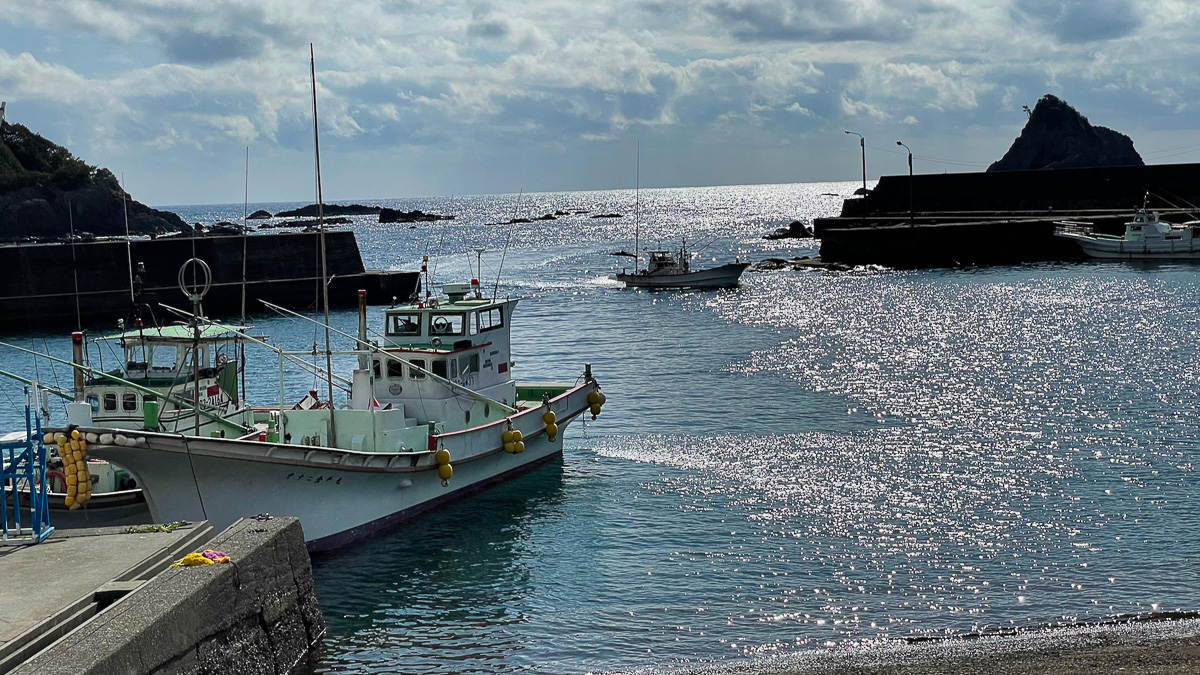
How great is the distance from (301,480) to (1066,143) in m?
164

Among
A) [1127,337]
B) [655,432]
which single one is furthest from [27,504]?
[1127,337]

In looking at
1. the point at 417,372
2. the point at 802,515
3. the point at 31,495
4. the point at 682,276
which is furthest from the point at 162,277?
the point at 31,495

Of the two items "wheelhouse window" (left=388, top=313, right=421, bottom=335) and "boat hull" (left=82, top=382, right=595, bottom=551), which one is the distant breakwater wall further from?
"boat hull" (left=82, top=382, right=595, bottom=551)

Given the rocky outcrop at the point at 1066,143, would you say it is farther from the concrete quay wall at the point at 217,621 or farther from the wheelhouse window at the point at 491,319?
the concrete quay wall at the point at 217,621

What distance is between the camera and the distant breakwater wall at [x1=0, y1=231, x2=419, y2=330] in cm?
5072

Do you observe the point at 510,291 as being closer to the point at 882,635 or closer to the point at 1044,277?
the point at 1044,277

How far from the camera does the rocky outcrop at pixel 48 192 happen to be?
9744 cm

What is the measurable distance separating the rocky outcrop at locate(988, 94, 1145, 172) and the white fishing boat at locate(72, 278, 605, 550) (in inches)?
6077

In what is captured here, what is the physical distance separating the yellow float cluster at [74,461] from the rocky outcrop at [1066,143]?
163506 millimetres

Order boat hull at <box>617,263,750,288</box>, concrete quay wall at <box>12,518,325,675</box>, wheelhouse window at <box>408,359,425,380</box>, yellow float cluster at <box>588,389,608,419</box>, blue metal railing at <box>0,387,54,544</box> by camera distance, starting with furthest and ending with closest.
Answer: boat hull at <box>617,263,750,288</box>, yellow float cluster at <box>588,389,608,419</box>, wheelhouse window at <box>408,359,425,380</box>, blue metal railing at <box>0,387,54,544</box>, concrete quay wall at <box>12,518,325,675</box>

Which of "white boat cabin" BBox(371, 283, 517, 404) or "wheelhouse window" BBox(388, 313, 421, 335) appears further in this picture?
"wheelhouse window" BBox(388, 313, 421, 335)

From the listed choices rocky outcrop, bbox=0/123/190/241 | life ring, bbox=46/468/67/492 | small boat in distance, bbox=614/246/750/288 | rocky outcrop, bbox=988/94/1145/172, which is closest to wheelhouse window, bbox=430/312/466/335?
life ring, bbox=46/468/67/492

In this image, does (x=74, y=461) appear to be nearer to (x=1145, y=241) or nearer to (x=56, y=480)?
(x=56, y=480)

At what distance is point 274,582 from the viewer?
11.6 m
